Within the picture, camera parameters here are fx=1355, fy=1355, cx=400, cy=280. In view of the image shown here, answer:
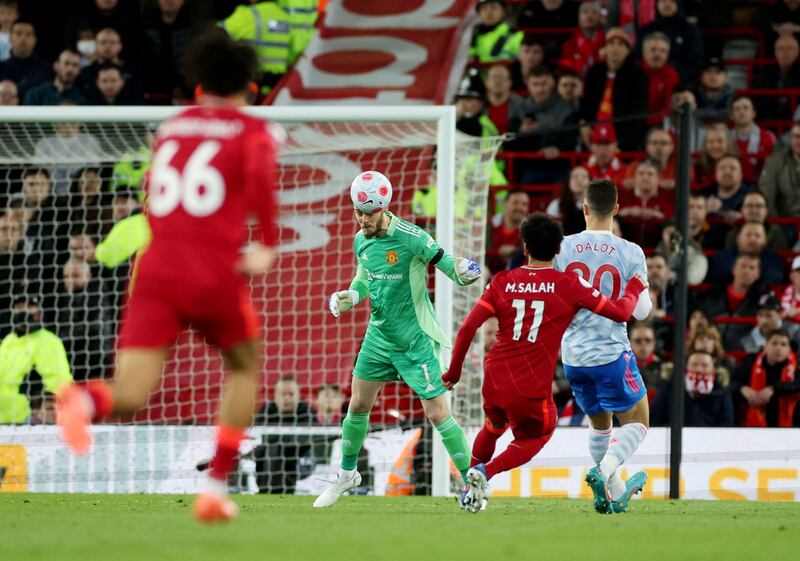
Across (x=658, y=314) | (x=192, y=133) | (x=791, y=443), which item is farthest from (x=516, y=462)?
(x=658, y=314)

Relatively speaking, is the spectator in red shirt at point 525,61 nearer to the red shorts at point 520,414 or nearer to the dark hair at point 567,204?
the dark hair at point 567,204

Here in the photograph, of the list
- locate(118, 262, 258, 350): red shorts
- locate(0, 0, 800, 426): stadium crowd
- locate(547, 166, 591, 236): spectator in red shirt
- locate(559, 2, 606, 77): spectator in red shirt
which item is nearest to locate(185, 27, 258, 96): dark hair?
locate(118, 262, 258, 350): red shorts

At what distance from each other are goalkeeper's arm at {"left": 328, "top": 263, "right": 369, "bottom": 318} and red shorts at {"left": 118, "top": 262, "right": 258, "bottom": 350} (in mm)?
2743

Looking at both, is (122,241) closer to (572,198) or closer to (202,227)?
(572,198)

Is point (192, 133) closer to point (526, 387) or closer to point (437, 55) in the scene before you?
point (526, 387)

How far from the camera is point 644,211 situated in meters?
13.3

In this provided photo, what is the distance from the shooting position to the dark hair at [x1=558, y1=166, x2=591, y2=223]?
42.7 feet

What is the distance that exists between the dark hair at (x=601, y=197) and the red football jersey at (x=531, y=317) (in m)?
0.68

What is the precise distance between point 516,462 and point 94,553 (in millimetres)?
3061

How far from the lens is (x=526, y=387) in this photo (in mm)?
7438

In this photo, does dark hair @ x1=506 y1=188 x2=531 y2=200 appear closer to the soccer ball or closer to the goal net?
the goal net

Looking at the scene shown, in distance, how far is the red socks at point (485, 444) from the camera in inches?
302

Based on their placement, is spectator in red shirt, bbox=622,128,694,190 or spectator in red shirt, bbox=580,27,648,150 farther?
spectator in red shirt, bbox=580,27,648,150

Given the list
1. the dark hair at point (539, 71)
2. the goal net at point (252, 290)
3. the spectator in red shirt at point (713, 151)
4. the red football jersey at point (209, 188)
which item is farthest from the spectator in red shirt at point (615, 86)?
the red football jersey at point (209, 188)
